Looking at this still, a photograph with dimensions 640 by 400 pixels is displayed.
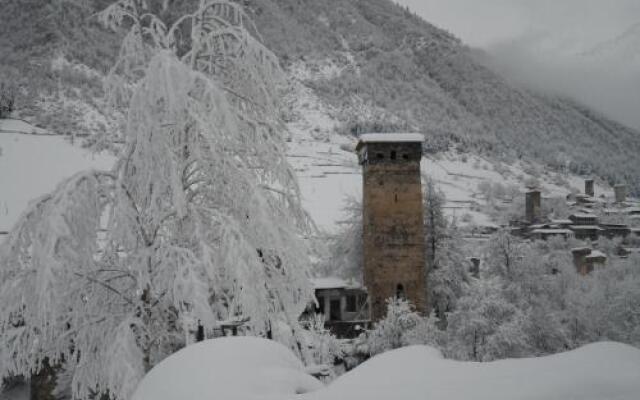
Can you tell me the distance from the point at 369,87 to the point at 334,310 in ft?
395

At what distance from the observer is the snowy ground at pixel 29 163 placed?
2755 centimetres

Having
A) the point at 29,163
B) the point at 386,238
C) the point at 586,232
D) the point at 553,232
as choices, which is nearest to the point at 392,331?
the point at 386,238

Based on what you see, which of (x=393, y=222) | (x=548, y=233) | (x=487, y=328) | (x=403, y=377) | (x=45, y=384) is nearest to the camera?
(x=403, y=377)

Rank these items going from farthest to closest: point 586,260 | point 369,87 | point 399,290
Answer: point 369,87 → point 586,260 → point 399,290

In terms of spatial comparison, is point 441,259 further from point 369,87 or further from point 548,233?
point 369,87

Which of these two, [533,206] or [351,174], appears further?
[351,174]

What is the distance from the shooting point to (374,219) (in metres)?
24.5

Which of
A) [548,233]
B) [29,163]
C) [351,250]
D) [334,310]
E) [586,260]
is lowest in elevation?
[334,310]

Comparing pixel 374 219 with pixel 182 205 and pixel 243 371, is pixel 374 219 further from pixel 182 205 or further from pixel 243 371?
pixel 243 371

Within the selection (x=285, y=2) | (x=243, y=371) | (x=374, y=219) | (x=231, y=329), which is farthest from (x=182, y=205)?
(x=285, y=2)

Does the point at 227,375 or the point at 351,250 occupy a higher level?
the point at 227,375

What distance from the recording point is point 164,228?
6160 mm

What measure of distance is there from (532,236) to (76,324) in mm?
48172

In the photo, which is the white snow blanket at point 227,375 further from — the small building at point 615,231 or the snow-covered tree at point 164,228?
the small building at point 615,231
